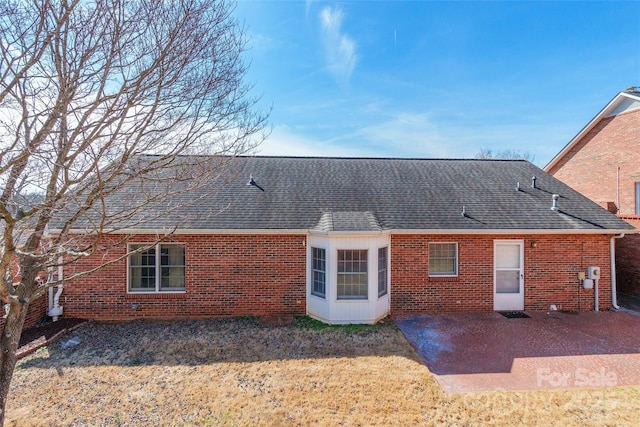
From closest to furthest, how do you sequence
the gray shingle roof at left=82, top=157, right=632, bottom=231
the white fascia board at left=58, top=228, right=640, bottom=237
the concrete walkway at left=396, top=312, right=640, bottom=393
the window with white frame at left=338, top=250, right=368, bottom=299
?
the concrete walkway at left=396, top=312, right=640, bottom=393 → the white fascia board at left=58, top=228, right=640, bottom=237 → the window with white frame at left=338, top=250, right=368, bottom=299 → the gray shingle roof at left=82, top=157, right=632, bottom=231

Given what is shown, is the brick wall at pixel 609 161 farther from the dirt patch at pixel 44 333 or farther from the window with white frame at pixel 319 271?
the dirt patch at pixel 44 333

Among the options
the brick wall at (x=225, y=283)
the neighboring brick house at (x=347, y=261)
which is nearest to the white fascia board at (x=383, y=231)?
the neighboring brick house at (x=347, y=261)

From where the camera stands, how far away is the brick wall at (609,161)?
1365cm

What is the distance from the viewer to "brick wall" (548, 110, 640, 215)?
13648 mm

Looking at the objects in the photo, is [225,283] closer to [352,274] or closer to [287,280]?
[287,280]

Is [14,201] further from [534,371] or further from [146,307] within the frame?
[534,371]

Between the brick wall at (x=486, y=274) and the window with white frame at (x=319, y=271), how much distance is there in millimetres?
2180

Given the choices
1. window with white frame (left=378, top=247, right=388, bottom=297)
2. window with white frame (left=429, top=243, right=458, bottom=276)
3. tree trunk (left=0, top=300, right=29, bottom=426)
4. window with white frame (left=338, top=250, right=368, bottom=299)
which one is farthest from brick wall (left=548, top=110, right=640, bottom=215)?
tree trunk (left=0, top=300, right=29, bottom=426)

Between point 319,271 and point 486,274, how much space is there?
17.4 feet

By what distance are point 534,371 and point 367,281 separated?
4.14 m

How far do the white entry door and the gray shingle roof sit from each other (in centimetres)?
72

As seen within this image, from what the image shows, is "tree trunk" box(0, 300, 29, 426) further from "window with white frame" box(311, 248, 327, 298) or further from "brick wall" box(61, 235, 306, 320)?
"window with white frame" box(311, 248, 327, 298)

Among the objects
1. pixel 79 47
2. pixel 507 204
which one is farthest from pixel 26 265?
pixel 507 204

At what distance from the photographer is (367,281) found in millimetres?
8883
